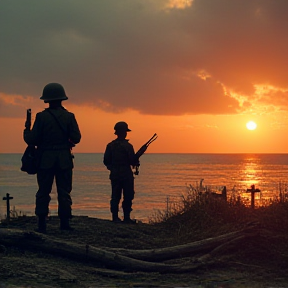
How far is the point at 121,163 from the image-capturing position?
41.9 feet

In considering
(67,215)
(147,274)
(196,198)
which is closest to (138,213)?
(196,198)

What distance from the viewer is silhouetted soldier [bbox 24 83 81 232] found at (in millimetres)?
9742

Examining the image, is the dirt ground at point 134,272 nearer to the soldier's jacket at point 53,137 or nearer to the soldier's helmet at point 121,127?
the soldier's jacket at point 53,137

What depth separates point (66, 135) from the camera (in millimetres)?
9875

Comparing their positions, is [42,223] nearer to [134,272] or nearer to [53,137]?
[53,137]

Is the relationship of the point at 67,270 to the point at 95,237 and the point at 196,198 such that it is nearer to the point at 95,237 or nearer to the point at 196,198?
the point at 95,237

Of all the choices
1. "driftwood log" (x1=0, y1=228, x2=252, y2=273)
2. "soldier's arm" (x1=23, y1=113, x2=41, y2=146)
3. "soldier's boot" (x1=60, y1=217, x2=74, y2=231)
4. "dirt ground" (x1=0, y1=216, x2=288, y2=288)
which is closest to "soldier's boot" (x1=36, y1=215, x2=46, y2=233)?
"dirt ground" (x1=0, y1=216, x2=288, y2=288)

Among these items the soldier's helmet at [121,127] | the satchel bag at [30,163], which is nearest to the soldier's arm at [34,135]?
the satchel bag at [30,163]

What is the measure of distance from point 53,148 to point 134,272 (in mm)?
3246

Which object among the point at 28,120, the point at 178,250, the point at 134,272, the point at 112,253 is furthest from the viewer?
the point at 28,120

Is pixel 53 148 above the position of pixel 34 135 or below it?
below

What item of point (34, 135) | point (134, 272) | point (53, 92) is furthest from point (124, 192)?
point (134, 272)

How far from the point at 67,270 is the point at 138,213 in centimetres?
2828

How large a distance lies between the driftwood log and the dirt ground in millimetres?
89
